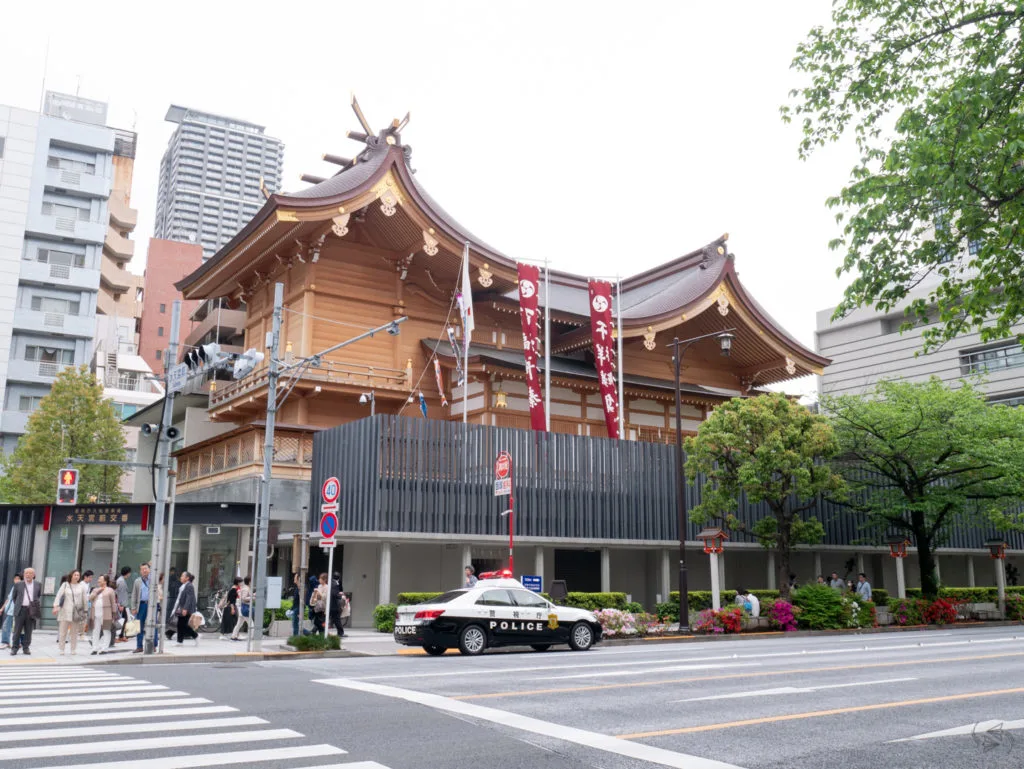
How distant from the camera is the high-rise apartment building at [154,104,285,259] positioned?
161000 millimetres

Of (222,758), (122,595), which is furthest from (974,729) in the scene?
(122,595)

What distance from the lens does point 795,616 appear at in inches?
1097

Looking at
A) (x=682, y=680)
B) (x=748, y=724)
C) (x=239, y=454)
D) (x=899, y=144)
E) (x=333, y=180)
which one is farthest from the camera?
(x=333, y=180)

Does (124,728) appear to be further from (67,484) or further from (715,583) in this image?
(715,583)

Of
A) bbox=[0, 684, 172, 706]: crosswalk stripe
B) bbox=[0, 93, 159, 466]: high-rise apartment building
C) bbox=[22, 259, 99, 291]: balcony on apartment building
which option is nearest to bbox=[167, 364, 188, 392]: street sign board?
bbox=[0, 684, 172, 706]: crosswalk stripe

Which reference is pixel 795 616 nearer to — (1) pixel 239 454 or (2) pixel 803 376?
(2) pixel 803 376

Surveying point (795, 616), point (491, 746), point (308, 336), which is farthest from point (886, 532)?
point (491, 746)

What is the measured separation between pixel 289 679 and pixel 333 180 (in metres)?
24.7

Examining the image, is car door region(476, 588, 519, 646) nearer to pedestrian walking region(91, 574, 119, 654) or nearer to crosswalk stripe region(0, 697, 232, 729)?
pedestrian walking region(91, 574, 119, 654)

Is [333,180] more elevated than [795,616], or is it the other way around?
[333,180]

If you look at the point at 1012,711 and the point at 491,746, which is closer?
the point at 491,746

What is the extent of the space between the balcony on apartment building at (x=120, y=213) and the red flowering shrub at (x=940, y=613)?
62.9 m

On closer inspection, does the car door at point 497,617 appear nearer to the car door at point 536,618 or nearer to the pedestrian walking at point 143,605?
the car door at point 536,618

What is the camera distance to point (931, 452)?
3188 cm
